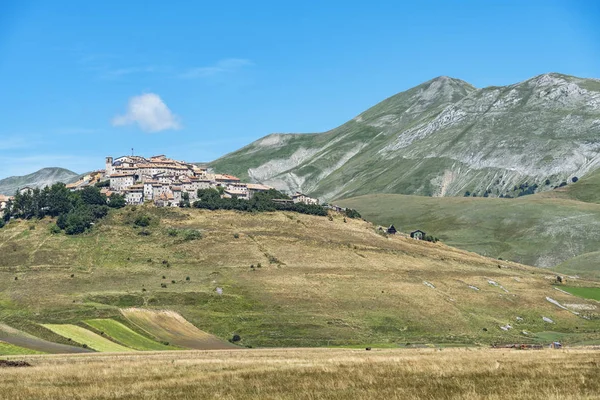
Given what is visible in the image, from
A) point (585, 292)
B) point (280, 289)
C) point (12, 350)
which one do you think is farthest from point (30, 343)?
point (585, 292)

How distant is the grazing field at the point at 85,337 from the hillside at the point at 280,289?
1.98 feet

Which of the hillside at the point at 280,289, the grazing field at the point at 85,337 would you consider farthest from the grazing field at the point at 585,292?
the grazing field at the point at 85,337

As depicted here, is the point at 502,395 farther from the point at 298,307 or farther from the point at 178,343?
the point at 298,307

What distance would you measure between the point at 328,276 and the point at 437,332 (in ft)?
128

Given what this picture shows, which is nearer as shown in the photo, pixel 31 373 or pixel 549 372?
pixel 549 372

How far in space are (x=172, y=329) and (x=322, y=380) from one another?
82926 mm

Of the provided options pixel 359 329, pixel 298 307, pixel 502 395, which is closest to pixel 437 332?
pixel 359 329

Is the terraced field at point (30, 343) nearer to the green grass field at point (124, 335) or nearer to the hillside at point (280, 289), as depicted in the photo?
the hillside at point (280, 289)

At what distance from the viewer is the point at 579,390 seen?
31.9m

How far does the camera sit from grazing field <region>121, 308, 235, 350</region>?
106m

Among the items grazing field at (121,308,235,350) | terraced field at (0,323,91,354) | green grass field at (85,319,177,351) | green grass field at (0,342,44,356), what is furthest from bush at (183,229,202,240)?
green grass field at (0,342,44,356)

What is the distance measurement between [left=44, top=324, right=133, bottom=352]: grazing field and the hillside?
1.98 feet

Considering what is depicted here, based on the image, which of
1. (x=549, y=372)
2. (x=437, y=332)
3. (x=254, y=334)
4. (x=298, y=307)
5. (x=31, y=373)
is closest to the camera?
(x=549, y=372)

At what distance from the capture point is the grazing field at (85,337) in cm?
8862
